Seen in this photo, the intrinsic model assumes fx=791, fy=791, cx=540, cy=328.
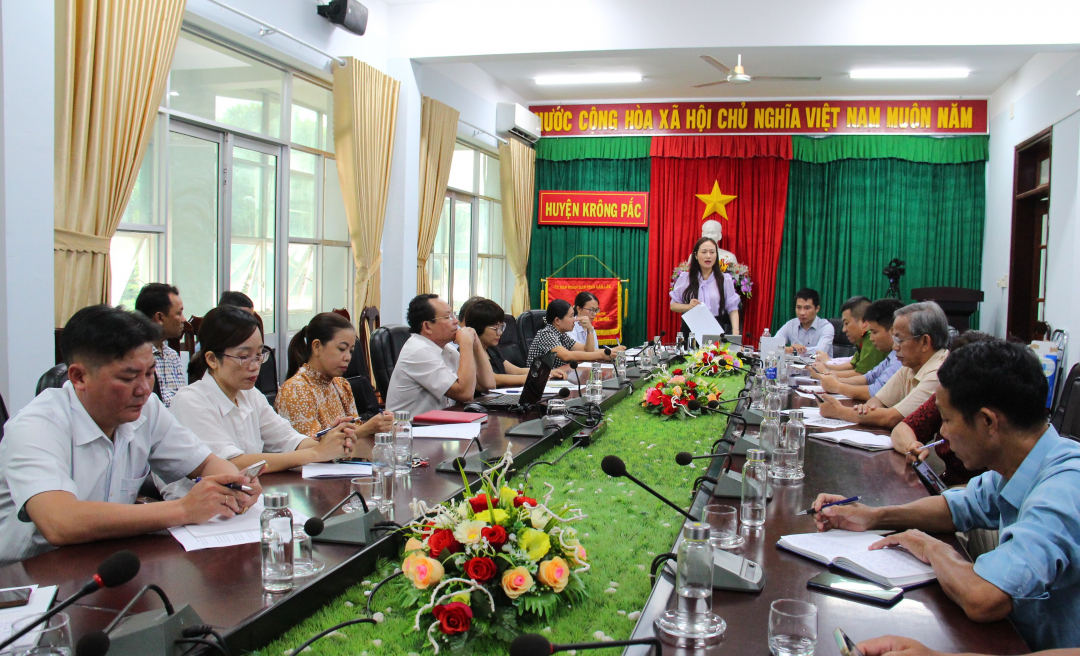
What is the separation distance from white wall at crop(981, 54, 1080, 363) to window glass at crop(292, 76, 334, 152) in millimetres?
5478

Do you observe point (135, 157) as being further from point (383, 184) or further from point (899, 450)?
point (899, 450)

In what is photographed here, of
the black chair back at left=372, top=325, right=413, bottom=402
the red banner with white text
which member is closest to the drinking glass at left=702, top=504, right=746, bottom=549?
the black chair back at left=372, top=325, right=413, bottom=402

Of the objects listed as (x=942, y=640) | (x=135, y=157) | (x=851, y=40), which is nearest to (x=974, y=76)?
(x=851, y=40)

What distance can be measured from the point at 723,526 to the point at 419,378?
79.3 inches

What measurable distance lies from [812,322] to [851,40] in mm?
2057

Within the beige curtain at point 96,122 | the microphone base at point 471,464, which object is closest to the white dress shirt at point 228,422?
the microphone base at point 471,464

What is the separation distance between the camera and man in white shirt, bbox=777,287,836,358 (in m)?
5.92

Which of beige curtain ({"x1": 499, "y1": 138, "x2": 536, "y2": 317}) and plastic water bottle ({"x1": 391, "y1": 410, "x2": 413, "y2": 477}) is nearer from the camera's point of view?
plastic water bottle ({"x1": 391, "y1": 410, "x2": 413, "y2": 477})

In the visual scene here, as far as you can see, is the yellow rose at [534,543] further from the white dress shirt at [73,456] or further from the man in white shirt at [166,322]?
the man in white shirt at [166,322]

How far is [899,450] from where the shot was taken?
2.50 metres

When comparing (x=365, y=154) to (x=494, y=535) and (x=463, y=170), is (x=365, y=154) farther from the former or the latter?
(x=494, y=535)

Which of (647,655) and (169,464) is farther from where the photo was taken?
(169,464)

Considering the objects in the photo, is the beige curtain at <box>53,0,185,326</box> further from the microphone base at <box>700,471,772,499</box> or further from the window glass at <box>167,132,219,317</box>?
the microphone base at <box>700,471,772,499</box>

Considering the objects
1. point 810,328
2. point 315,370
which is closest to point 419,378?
point 315,370
